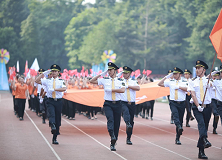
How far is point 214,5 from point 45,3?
40.3 metres

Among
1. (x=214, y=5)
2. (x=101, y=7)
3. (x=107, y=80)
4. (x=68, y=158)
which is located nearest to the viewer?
(x=68, y=158)

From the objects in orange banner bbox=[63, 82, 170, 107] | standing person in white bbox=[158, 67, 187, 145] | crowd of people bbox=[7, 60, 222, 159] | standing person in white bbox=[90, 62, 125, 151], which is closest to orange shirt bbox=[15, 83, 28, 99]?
orange banner bbox=[63, 82, 170, 107]

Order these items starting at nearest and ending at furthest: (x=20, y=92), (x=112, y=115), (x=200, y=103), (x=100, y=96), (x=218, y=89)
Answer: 1. (x=200, y=103)
2. (x=112, y=115)
3. (x=218, y=89)
4. (x=100, y=96)
5. (x=20, y=92)

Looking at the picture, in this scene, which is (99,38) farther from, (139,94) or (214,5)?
(139,94)

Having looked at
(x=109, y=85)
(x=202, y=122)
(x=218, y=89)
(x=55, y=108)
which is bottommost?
(x=202, y=122)

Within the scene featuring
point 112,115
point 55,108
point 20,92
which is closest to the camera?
point 112,115

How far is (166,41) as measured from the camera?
61906 millimetres

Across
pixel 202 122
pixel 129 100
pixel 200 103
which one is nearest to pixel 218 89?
pixel 129 100

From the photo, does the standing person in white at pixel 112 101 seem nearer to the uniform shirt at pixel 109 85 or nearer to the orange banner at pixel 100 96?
the uniform shirt at pixel 109 85

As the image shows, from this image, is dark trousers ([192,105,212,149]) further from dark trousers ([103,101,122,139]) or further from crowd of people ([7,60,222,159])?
dark trousers ([103,101,122,139])

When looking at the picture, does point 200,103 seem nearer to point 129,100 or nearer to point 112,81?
point 112,81

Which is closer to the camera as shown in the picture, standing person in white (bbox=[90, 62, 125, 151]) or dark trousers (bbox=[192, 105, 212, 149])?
dark trousers (bbox=[192, 105, 212, 149])

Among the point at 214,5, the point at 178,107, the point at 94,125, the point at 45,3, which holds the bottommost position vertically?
the point at 94,125

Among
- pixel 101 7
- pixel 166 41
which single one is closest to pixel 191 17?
pixel 166 41
